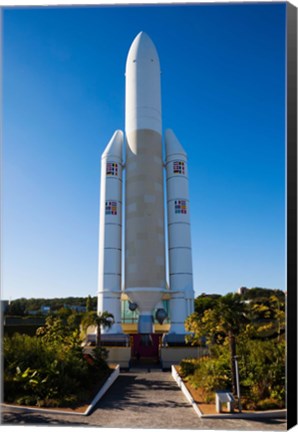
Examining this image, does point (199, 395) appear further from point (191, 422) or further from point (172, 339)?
point (172, 339)

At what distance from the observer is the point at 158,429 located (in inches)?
526

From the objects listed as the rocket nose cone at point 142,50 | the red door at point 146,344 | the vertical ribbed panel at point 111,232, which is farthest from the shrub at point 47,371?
the rocket nose cone at point 142,50

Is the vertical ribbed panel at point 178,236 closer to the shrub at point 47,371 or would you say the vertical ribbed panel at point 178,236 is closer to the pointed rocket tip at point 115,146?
the pointed rocket tip at point 115,146

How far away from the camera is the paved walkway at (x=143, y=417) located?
44.4ft

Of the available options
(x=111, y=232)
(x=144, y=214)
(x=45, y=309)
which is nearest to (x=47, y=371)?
(x=111, y=232)

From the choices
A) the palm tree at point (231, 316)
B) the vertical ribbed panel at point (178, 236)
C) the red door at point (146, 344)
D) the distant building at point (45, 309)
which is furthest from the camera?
the distant building at point (45, 309)

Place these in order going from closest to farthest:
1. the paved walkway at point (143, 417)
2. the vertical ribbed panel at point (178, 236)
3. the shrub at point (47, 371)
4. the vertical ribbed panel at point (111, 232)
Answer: the paved walkway at point (143, 417) < the shrub at point (47, 371) < the vertical ribbed panel at point (111, 232) < the vertical ribbed panel at point (178, 236)

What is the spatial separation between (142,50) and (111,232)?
15386mm

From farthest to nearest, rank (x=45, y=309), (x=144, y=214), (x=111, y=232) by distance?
1. (x=45, y=309)
2. (x=111, y=232)
3. (x=144, y=214)

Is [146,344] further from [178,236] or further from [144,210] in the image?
[144,210]

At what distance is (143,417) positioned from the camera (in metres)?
14.6

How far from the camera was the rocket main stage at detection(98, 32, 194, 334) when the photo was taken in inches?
1331

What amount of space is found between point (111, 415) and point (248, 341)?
7.19 m

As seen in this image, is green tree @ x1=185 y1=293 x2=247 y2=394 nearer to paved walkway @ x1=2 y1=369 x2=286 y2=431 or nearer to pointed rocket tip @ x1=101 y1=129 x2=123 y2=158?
paved walkway @ x1=2 y1=369 x2=286 y2=431
